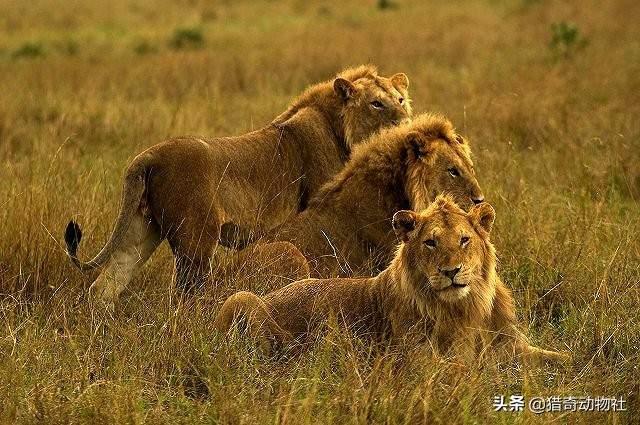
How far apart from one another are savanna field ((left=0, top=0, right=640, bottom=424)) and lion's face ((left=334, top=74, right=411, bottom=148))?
696mm

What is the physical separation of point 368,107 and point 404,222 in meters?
2.34

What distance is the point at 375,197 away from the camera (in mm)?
5785

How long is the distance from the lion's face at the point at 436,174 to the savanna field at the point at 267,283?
1.39 ft

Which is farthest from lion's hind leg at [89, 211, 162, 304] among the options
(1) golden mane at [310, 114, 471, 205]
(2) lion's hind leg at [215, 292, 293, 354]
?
(2) lion's hind leg at [215, 292, 293, 354]

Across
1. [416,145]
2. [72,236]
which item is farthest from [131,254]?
[416,145]

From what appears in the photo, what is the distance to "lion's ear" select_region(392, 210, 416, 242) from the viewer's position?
4520 millimetres

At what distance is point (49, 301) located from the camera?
5.23 metres

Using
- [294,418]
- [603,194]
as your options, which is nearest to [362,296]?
[294,418]

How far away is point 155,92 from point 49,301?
23.3ft

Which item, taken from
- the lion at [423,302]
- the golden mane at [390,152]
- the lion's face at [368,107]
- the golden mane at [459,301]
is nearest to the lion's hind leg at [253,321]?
the lion at [423,302]

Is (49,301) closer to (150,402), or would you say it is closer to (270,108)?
(150,402)

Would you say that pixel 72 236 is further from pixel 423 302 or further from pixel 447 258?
pixel 447 258

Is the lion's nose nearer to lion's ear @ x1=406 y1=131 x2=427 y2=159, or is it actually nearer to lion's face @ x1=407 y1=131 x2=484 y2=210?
lion's face @ x1=407 y1=131 x2=484 y2=210

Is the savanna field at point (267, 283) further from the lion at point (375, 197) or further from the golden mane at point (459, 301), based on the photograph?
the lion at point (375, 197)
